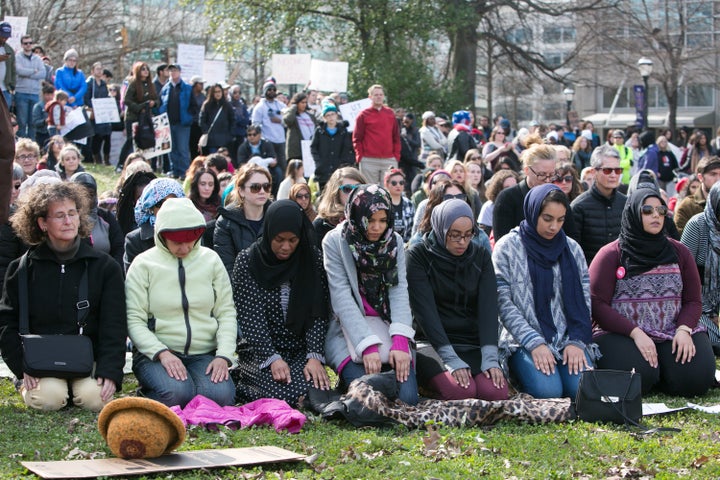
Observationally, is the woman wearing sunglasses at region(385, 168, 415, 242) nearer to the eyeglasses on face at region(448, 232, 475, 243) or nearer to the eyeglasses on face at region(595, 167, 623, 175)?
the eyeglasses on face at region(595, 167, 623, 175)

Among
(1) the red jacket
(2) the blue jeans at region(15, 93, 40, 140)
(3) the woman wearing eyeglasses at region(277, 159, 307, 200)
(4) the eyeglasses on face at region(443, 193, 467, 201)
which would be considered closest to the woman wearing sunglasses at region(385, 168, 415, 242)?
(4) the eyeglasses on face at region(443, 193, 467, 201)

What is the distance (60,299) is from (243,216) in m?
2.04

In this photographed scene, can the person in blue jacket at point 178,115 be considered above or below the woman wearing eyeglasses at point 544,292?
above

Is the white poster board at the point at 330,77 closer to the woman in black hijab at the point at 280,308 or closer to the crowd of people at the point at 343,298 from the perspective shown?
the crowd of people at the point at 343,298

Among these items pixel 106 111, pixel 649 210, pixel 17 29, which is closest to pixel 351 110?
pixel 106 111

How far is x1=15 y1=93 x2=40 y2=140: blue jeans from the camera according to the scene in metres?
18.8

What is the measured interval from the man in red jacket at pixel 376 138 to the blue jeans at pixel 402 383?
9.40 metres

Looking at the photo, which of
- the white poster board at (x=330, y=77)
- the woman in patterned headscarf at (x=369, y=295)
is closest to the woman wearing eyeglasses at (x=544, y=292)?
the woman in patterned headscarf at (x=369, y=295)

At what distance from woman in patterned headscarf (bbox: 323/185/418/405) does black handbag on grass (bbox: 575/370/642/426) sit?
1.15m

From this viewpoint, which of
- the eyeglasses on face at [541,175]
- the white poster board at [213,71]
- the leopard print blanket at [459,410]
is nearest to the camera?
the leopard print blanket at [459,410]

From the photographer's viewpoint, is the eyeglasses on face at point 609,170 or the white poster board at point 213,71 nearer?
the eyeglasses on face at point 609,170

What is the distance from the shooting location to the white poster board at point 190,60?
2172cm

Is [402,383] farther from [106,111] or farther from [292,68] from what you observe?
Result: [292,68]

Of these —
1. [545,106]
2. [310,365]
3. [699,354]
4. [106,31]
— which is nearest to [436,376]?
→ [310,365]
